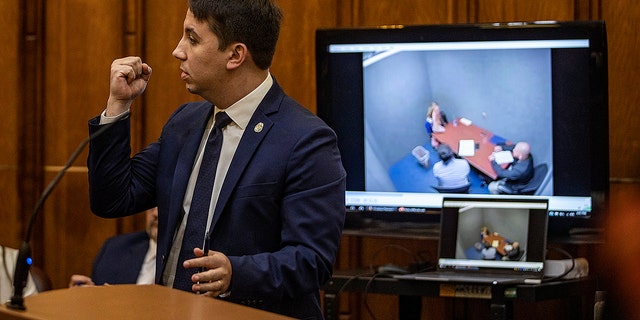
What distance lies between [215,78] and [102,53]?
2.65m

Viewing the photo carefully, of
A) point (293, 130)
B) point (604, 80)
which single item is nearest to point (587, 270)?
point (604, 80)

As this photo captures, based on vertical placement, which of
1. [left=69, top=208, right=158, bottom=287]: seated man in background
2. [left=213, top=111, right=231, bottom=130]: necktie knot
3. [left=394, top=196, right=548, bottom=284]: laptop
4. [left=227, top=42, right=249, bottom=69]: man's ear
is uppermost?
[left=227, top=42, right=249, bottom=69]: man's ear

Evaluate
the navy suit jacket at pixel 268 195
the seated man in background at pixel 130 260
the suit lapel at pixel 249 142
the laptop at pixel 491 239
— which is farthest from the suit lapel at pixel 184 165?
the seated man in background at pixel 130 260

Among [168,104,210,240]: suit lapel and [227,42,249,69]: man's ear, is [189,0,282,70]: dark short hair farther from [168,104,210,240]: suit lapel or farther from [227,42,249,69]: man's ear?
[168,104,210,240]: suit lapel

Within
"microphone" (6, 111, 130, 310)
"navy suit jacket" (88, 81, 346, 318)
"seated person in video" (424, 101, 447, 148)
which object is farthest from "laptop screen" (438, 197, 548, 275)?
"microphone" (6, 111, 130, 310)

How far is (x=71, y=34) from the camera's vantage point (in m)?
5.11

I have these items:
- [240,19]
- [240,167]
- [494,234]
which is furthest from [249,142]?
[494,234]

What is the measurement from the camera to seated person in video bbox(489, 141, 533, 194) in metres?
3.67

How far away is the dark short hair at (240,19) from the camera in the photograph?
99.8 inches

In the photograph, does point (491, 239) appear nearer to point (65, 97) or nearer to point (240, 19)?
point (240, 19)

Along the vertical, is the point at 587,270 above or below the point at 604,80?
below

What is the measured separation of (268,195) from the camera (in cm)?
246

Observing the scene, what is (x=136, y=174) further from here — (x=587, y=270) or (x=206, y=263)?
(x=587, y=270)

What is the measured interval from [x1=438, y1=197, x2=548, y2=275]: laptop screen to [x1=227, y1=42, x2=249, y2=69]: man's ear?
1.35m
